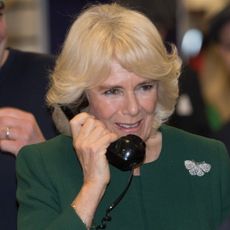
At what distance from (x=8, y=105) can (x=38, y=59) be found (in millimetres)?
270

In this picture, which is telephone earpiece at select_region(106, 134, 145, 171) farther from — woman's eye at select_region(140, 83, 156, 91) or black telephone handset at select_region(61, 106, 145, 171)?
woman's eye at select_region(140, 83, 156, 91)

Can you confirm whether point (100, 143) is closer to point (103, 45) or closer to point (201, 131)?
point (103, 45)

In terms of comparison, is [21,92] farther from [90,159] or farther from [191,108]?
[191,108]

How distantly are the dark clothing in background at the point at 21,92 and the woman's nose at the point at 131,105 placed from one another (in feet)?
2.49

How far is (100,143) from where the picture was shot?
400 centimetres

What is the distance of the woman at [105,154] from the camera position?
13.1ft

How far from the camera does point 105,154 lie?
4008 millimetres

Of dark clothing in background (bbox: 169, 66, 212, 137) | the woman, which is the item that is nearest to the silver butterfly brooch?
the woman

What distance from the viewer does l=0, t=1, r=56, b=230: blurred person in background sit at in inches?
180

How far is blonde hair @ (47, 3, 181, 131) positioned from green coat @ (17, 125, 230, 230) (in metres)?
0.19

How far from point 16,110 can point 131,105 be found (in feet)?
2.59

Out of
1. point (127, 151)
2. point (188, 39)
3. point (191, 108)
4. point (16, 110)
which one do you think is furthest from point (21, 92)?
point (188, 39)

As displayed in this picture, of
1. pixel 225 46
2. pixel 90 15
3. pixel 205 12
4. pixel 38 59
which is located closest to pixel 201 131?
pixel 225 46

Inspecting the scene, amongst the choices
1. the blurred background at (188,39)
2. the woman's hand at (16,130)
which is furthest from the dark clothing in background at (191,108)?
the woman's hand at (16,130)
